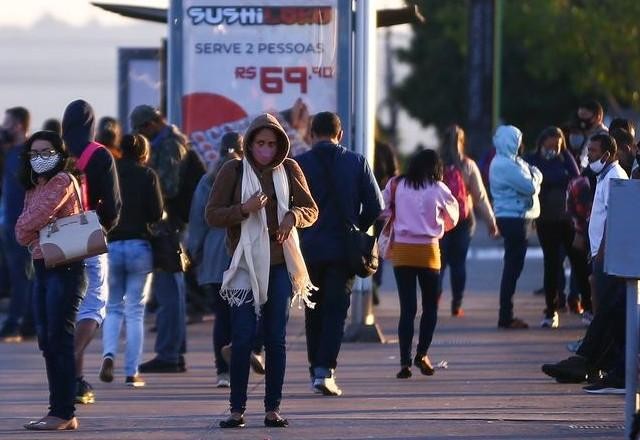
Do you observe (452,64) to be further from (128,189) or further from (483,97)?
(128,189)

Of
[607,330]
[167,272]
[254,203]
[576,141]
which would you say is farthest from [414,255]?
[576,141]

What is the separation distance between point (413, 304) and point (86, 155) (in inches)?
121

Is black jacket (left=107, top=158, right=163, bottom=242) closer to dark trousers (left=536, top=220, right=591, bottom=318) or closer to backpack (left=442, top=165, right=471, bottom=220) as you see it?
backpack (left=442, top=165, right=471, bottom=220)

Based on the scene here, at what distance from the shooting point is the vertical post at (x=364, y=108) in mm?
13805

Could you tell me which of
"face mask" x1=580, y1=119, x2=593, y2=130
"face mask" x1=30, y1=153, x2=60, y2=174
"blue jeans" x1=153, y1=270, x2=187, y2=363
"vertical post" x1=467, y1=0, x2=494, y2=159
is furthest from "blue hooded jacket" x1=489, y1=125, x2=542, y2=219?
"vertical post" x1=467, y1=0, x2=494, y2=159

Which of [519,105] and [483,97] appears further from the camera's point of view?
[519,105]

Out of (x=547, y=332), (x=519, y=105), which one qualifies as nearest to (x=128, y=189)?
(x=547, y=332)

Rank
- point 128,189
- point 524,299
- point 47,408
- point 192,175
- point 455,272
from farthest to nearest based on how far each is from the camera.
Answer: point 524,299, point 455,272, point 192,175, point 128,189, point 47,408

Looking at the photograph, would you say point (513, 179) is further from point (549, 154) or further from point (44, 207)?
point (44, 207)

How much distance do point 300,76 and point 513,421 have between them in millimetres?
5402

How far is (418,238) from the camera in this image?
39.4 ft

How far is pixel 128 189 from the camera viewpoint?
11.5 meters

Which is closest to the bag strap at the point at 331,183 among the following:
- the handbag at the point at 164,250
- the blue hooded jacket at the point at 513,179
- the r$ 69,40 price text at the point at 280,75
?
the handbag at the point at 164,250

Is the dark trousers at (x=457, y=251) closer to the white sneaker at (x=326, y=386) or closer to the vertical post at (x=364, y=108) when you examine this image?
the vertical post at (x=364, y=108)
